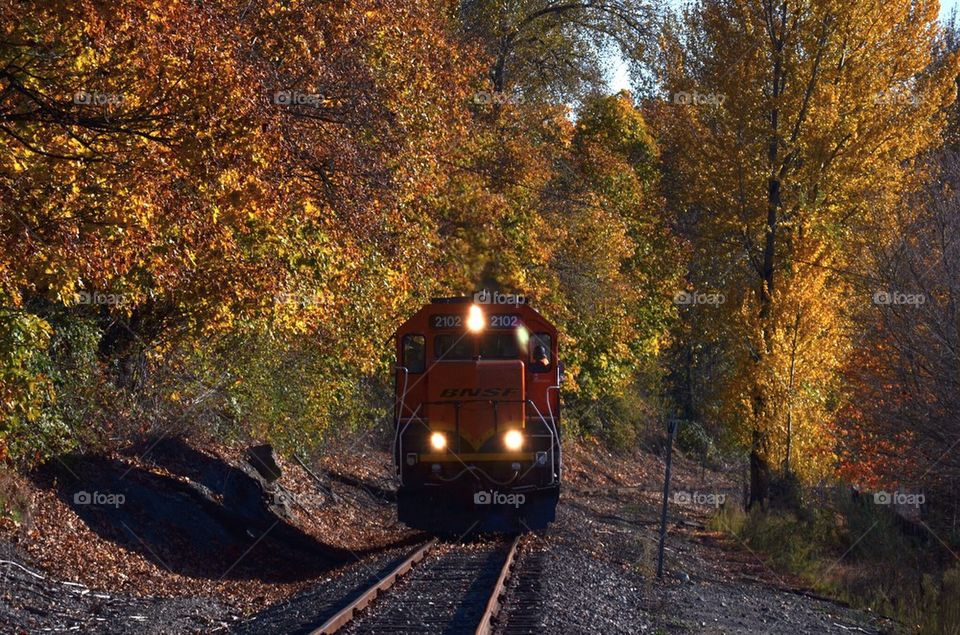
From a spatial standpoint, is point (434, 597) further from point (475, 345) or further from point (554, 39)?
point (554, 39)

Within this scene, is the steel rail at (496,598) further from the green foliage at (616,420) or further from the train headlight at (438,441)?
the green foliage at (616,420)

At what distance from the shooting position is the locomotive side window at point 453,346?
1680 cm

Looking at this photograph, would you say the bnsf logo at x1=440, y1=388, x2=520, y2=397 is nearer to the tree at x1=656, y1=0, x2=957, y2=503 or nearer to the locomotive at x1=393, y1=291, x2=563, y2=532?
the locomotive at x1=393, y1=291, x2=563, y2=532

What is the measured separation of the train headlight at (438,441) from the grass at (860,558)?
20.6 feet

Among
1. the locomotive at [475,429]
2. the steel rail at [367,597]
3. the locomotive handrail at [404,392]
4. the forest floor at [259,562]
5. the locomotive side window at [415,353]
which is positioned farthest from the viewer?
the locomotive side window at [415,353]

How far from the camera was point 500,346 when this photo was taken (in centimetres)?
1692

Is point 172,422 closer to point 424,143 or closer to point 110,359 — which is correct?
point 110,359

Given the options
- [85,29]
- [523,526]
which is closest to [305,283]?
[523,526]

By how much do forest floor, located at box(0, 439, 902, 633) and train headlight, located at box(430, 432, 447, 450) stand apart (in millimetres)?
1599

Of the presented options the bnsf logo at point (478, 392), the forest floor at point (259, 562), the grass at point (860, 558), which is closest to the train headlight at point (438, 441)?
the bnsf logo at point (478, 392)

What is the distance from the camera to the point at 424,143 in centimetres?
2048

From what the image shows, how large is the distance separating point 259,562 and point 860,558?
11.1 metres

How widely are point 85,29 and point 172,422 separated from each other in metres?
10.1

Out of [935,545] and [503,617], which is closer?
[503,617]
